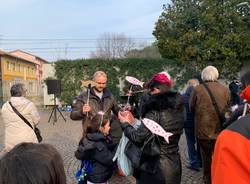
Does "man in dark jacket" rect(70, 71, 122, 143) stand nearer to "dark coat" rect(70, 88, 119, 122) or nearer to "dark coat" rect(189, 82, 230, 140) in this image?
"dark coat" rect(70, 88, 119, 122)

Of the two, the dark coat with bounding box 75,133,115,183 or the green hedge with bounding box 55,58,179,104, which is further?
the green hedge with bounding box 55,58,179,104

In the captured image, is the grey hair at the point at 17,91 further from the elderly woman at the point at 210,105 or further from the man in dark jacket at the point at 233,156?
the man in dark jacket at the point at 233,156

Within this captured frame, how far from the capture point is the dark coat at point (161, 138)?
3.51m

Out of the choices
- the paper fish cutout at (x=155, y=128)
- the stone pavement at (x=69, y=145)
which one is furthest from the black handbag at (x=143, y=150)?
the stone pavement at (x=69, y=145)

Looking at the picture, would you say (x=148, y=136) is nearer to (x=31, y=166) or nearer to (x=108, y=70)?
(x=31, y=166)

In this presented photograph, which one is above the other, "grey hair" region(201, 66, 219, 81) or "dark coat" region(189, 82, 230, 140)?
"grey hair" region(201, 66, 219, 81)

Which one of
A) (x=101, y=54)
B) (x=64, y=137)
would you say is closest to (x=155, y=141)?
(x=64, y=137)

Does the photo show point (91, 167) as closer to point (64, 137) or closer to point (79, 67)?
point (64, 137)

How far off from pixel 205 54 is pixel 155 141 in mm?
19016

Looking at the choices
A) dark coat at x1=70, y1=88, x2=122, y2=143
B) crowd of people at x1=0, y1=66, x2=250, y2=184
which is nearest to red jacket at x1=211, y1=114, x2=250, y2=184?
crowd of people at x1=0, y1=66, x2=250, y2=184

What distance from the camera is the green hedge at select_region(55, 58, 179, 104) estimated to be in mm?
21531

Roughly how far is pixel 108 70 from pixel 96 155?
57.6 feet

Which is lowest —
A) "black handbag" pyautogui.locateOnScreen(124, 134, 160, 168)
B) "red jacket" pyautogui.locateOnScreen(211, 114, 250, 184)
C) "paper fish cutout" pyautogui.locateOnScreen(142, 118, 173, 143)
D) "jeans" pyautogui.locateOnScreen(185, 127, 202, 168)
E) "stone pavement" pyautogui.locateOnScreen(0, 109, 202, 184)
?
"stone pavement" pyautogui.locateOnScreen(0, 109, 202, 184)

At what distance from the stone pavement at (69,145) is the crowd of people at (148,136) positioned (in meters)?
0.65
